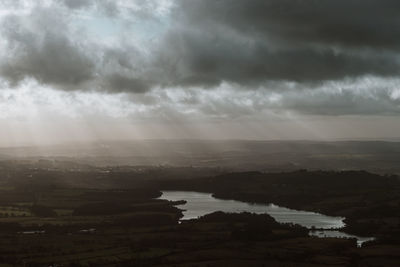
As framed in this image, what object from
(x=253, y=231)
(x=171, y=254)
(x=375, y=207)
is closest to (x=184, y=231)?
(x=253, y=231)

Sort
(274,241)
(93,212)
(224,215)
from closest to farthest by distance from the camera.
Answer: (274,241), (224,215), (93,212)

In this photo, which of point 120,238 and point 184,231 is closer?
point 120,238

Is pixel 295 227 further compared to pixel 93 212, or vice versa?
pixel 93 212

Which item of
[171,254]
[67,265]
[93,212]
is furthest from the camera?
[93,212]

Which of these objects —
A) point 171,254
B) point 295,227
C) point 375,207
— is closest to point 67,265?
point 171,254

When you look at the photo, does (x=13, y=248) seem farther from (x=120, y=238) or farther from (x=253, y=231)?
(x=253, y=231)

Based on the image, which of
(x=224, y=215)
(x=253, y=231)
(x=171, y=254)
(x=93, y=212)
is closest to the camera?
(x=171, y=254)

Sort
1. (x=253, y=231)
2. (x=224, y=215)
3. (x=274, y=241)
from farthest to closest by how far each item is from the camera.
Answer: (x=224, y=215)
(x=253, y=231)
(x=274, y=241)

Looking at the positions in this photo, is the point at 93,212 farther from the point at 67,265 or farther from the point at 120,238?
the point at 67,265

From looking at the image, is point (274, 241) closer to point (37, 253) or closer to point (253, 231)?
point (253, 231)
